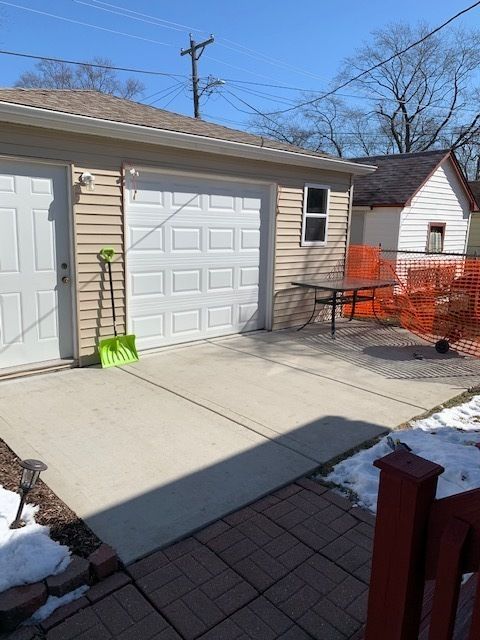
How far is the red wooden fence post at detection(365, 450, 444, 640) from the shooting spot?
1193 millimetres

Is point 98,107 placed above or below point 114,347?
above

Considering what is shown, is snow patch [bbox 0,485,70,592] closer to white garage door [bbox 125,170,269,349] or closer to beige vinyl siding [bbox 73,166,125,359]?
beige vinyl siding [bbox 73,166,125,359]

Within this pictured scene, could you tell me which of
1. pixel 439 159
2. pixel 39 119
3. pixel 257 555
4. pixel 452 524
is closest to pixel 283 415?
pixel 257 555

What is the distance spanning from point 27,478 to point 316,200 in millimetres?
6396

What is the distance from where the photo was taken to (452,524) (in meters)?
1.15

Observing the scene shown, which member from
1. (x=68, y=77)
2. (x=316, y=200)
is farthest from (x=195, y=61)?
(x=316, y=200)

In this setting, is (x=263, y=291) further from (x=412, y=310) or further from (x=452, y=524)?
(x=452, y=524)

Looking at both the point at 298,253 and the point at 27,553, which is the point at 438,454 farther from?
the point at 298,253

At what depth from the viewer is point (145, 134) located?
528cm

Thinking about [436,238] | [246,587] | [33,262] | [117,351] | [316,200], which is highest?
[316,200]

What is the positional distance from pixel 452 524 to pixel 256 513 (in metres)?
1.81

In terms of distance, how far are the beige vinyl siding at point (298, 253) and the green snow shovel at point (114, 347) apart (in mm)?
2568

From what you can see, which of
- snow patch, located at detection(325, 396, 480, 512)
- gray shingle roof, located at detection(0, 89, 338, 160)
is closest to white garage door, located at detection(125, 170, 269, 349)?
gray shingle roof, located at detection(0, 89, 338, 160)

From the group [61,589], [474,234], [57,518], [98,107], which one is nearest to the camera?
[61,589]
